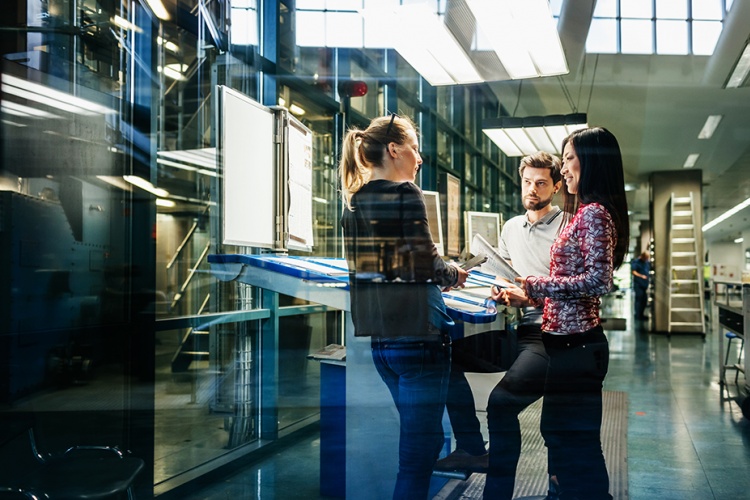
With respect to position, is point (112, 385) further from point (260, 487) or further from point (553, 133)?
point (553, 133)

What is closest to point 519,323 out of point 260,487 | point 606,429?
point 606,429

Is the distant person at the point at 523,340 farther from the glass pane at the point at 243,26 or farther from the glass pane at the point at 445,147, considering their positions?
the glass pane at the point at 243,26

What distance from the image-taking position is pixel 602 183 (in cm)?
196

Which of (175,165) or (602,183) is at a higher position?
(175,165)

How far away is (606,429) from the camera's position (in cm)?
266

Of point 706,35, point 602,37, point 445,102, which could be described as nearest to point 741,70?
point 706,35

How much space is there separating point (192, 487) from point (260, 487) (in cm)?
30

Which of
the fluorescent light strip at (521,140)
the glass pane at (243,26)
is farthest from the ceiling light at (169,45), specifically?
the fluorescent light strip at (521,140)

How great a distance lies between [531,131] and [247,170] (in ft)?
3.94

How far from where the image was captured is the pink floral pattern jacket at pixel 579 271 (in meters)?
1.90

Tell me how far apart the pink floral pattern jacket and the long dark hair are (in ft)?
0.10

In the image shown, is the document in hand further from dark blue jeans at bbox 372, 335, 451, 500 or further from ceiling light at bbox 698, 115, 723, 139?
ceiling light at bbox 698, 115, 723, 139

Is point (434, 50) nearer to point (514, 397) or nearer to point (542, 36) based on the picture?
point (542, 36)

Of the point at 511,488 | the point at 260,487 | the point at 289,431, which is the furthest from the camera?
the point at 289,431
